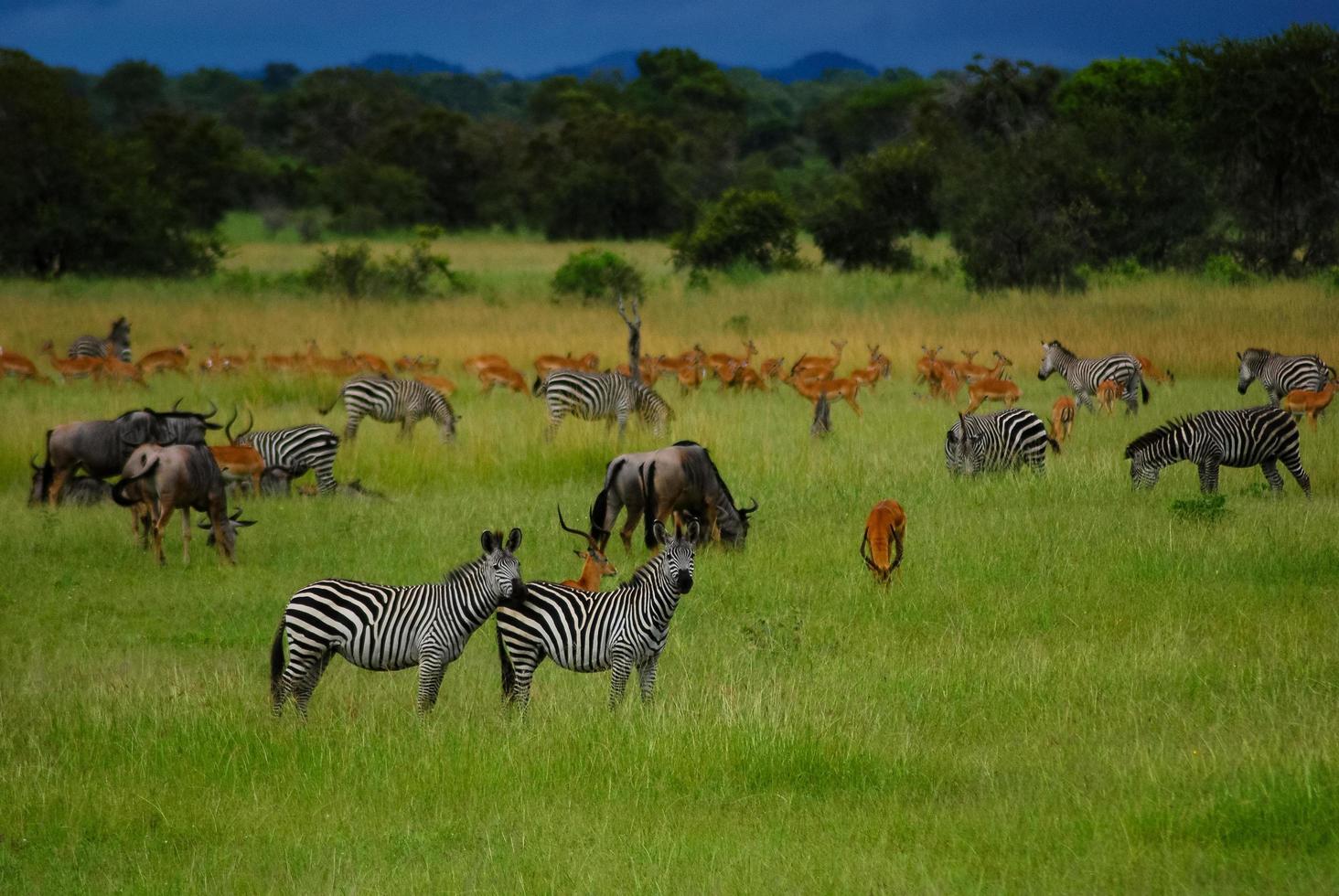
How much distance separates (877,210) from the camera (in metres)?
45.2

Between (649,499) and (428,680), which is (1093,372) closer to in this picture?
(649,499)

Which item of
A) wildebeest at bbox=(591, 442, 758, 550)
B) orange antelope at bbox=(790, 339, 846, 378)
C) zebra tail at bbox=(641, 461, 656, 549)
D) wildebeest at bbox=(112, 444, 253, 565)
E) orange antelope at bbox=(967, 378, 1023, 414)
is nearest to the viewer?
zebra tail at bbox=(641, 461, 656, 549)

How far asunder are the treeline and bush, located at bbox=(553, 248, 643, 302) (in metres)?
5.66

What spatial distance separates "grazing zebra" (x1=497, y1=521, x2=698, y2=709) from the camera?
808 cm

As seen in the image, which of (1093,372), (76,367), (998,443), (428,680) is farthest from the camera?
(76,367)

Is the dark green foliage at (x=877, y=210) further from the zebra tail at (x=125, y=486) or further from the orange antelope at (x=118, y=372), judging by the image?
the zebra tail at (x=125, y=486)

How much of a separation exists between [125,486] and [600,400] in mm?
7017

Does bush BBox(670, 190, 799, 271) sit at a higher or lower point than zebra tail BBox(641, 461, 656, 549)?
higher

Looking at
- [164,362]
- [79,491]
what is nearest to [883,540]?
[79,491]

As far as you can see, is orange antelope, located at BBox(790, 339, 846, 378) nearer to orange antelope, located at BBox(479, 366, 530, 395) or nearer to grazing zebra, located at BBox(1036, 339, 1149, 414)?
grazing zebra, located at BBox(1036, 339, 1149, 414)

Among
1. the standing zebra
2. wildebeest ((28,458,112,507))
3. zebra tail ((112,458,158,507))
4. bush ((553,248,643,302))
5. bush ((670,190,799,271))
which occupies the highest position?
bush ((670,190,799,271))

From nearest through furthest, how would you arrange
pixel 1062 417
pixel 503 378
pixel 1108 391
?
pixel 1062 417 < pixel 1108 391 < pixel 503 378

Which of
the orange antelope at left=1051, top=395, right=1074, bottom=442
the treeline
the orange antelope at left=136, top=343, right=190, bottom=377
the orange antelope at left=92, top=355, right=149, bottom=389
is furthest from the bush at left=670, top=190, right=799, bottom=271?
the orange antelope at left=1051, top=395, right=1074, bottom=442

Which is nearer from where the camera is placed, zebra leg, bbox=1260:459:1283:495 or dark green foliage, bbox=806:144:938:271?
zebra leg, bbox=1260:459:1283:495
